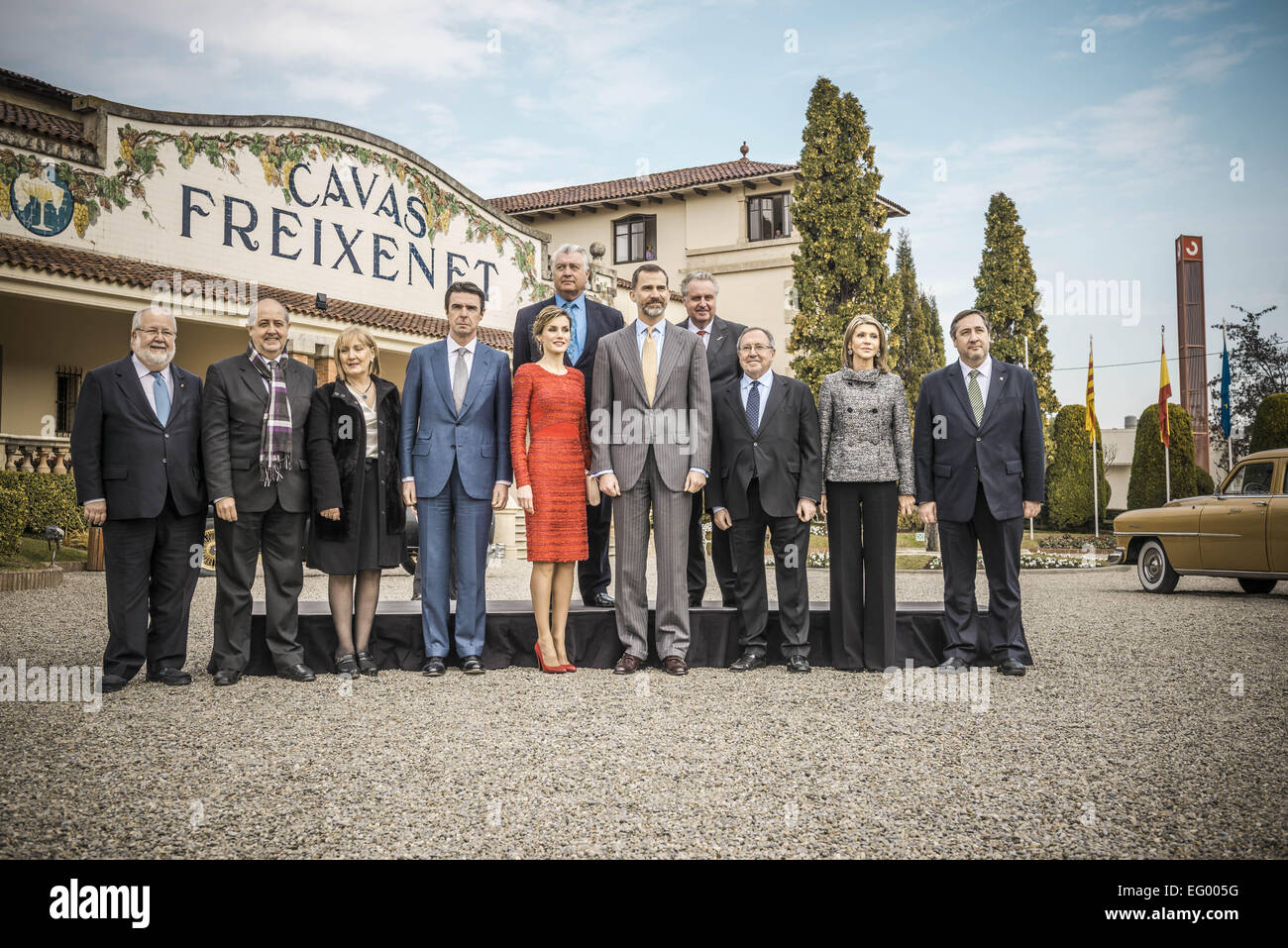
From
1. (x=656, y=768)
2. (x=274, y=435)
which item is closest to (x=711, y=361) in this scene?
(x=274, y=435)

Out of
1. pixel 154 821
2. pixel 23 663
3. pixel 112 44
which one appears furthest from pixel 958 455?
pixel 112 44

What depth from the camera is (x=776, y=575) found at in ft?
19.3

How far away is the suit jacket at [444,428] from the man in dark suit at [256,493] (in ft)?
2.09

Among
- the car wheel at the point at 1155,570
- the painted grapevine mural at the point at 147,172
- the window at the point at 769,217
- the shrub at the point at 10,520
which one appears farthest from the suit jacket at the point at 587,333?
the window at the point at 769,217

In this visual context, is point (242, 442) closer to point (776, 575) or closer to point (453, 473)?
point (453, 473)

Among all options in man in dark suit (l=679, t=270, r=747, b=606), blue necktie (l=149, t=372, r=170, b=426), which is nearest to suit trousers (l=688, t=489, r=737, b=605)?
man in dark suit (l=679, t=270, r=747, b=606)

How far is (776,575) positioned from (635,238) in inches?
1083

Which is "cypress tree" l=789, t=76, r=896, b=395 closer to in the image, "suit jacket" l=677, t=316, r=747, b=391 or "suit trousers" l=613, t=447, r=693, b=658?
"suit jacket" l=677, t=316, r=747, b=391

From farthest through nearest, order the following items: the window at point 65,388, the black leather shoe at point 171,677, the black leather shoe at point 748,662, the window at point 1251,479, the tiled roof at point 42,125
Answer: the window at point 65,388 → the tiled roof at point 42,125 → the window at point 1251,479 → the black leather shoe at point 748,662 → the black leather shoe at point 171,677

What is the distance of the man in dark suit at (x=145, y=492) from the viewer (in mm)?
5289

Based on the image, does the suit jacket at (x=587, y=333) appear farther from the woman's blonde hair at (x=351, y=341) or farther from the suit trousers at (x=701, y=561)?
the suit trousers at (x=701, y=561)

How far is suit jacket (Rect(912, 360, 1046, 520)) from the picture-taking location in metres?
5.75

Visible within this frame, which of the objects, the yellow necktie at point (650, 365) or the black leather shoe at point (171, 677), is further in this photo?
the yellow necktie at point (650, 365)
